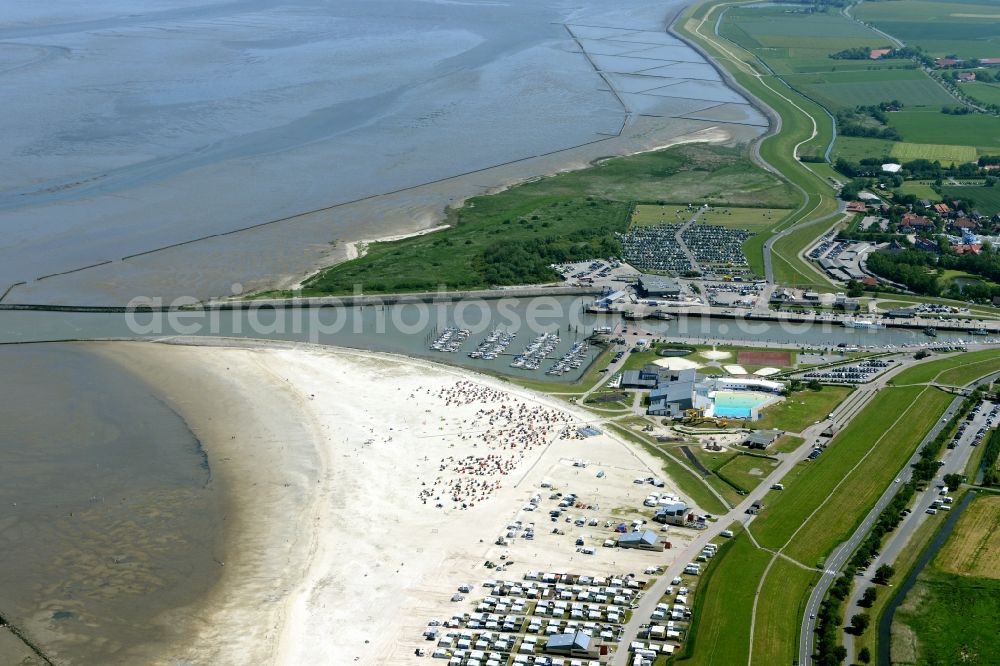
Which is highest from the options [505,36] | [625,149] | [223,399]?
[505,36]

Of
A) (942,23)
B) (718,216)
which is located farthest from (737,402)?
(942,23)

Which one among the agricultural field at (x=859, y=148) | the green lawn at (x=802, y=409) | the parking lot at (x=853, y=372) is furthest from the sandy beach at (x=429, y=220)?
the parking lot at (x=853, y=372)

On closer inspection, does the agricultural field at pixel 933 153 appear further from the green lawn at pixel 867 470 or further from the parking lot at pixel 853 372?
the green lawn at pixel 867 470

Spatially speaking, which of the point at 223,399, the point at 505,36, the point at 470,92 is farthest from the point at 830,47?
the point at 223,399

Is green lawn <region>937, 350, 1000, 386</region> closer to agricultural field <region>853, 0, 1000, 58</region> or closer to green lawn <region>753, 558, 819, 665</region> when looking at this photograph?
green lawn <region>753, 558, 819, 665</region>

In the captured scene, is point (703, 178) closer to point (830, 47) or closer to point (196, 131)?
point (196, 131)

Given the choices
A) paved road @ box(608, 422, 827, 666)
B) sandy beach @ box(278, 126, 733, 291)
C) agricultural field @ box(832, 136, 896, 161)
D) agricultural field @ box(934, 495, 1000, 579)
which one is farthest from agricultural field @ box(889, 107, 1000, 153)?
agricultural field @ box(934, 495, 1000, 579)

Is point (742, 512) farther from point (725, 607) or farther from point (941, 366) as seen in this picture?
point (941, 366)
